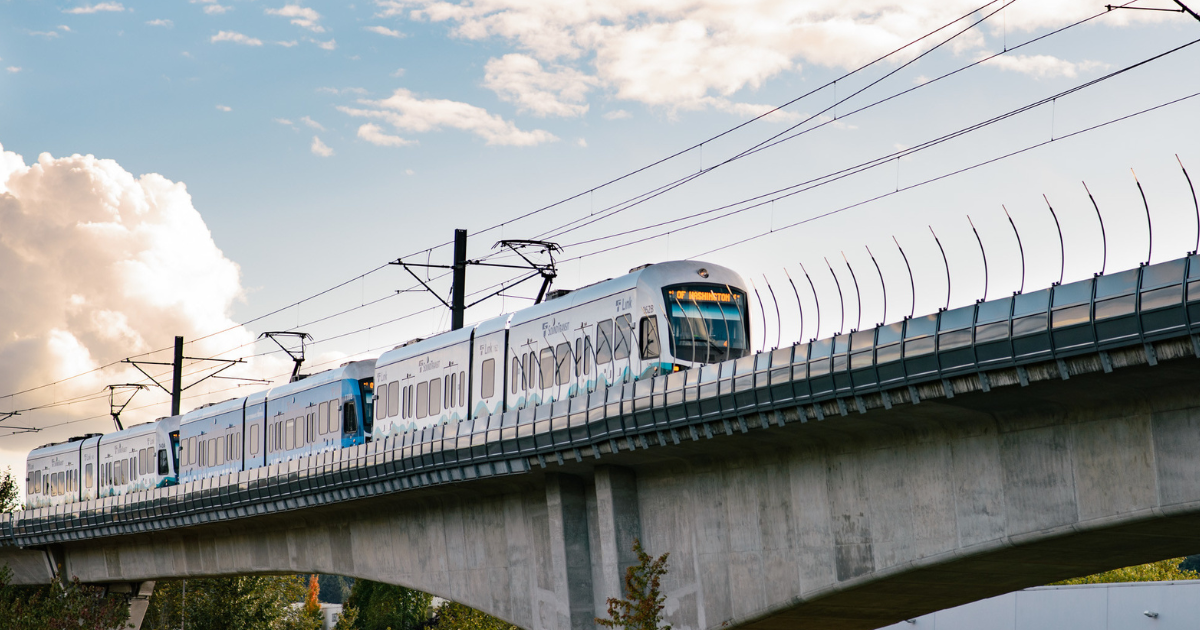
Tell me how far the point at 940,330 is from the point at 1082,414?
7.98 ft

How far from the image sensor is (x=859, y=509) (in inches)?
885

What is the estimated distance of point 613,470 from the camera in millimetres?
27766

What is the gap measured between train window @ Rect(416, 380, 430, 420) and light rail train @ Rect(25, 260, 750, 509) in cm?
6

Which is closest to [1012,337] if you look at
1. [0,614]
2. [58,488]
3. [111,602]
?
[111,602]

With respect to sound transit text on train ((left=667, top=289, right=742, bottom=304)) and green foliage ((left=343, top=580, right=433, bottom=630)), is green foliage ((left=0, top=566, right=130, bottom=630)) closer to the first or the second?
sound transit text on train ((left=667, top=289, right=742, bottom=304))

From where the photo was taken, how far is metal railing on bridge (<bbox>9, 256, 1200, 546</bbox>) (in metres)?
16.5

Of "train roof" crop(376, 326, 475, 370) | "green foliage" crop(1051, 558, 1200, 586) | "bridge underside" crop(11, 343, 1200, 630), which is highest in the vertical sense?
"train roof" crop(376, 326, 475, 370)

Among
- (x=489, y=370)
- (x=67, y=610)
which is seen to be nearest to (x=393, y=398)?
(x=489, y=370)

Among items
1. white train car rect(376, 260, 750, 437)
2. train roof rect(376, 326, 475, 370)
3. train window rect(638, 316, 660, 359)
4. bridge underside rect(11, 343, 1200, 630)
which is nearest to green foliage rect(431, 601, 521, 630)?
train roof rect(376, 326, 475, 370)

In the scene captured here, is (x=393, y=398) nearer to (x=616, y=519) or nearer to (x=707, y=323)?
(x=616, y=519)

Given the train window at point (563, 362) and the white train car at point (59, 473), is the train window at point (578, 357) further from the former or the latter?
the white train car at point (59, 473)

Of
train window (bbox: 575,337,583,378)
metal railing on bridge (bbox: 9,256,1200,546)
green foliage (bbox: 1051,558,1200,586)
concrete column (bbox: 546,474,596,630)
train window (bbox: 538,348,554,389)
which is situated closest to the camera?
metal railing on bridge (bbox: 9,256,1200,546)

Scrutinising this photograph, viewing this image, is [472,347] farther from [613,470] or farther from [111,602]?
[111,602]

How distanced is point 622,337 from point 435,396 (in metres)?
8.93
